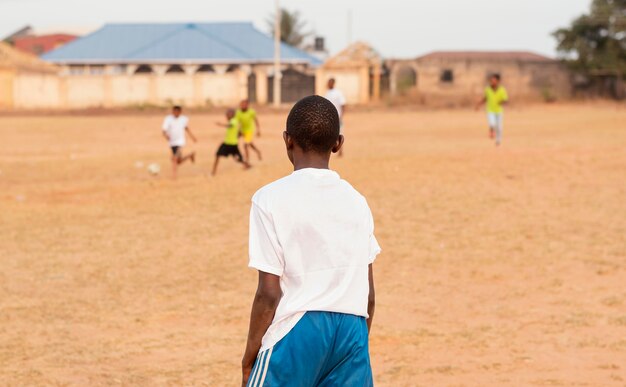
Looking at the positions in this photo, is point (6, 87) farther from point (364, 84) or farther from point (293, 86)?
point (364, 84)

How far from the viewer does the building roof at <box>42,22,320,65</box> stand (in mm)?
55375

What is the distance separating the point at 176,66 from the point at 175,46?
4.45 feet

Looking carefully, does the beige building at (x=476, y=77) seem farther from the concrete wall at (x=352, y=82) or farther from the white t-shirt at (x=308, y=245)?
the white t-shirt at (x=308, y=245)

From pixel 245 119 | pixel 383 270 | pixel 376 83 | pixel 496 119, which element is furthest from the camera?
pixel 376 83

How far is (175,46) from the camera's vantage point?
56.9 m

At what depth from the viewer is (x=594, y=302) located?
30.0 feet

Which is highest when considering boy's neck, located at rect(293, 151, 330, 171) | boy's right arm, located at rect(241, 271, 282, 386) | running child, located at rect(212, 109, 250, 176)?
boy's neck, located at rect(293, 151, 330, 171)

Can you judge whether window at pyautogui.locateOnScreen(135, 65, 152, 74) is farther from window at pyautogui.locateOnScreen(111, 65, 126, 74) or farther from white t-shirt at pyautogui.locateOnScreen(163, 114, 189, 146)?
white t-shirt at pyautogui.locateOnScreen(163, 114, 189, 146)

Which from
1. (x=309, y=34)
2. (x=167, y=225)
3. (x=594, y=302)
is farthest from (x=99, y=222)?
(x=309, y=34)

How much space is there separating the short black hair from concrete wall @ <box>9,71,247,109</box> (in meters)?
46.1

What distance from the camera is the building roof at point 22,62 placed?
183ft

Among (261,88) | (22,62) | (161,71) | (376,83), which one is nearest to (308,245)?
(261,88)

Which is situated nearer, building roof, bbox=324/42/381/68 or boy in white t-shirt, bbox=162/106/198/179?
boy in white t-shirt, bbox=162/106/198/179

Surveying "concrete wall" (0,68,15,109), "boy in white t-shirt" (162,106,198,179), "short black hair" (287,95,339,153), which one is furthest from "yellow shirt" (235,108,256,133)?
"concrete wall" (0,68,15,109)
